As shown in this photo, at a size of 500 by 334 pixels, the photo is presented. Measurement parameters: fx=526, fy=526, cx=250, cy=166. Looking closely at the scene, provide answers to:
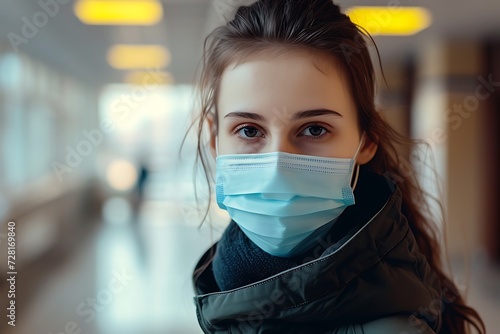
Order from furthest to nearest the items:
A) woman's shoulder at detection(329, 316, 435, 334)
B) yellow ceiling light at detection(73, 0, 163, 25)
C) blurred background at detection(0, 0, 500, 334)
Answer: yellow ceiling light at detection(73, 0, 163, 25) < blurred background at detection(0, 0, 500, 334) < woman's shoulder at detection(329, 316, 435, 334)

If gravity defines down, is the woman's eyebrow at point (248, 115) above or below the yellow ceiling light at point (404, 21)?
below

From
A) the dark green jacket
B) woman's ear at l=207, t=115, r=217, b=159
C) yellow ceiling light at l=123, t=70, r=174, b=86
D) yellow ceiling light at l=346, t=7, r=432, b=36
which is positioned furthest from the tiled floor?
yellow ceiling light at l=123, t=70, r=174, b=86

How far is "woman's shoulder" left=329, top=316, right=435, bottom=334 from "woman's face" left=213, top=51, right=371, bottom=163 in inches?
12.1

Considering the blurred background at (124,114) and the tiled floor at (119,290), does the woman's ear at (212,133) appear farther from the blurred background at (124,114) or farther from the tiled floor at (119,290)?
the blurred background at (124,114)

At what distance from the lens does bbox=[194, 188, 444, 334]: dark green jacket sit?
0.85 metres

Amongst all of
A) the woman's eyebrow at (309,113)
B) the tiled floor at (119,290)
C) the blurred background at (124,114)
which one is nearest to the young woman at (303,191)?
the woman's eyebrow at (309,113)

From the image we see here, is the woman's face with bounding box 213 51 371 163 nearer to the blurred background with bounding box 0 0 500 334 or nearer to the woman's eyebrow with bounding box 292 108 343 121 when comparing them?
the woman's eyebrow with bounding box 292 108 343 121

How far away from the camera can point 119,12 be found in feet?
18.8

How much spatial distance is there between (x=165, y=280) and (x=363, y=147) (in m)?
5.47

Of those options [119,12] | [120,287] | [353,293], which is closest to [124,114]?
[119,12]

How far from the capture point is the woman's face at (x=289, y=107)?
93 cm

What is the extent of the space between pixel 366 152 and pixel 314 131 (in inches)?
6.8

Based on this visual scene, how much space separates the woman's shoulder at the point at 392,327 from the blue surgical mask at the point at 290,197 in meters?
0.19

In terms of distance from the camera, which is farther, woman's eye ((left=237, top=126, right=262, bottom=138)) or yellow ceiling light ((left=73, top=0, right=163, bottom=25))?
yellow ceiling light ((left=73, top=0, right=163, bottom=25))
